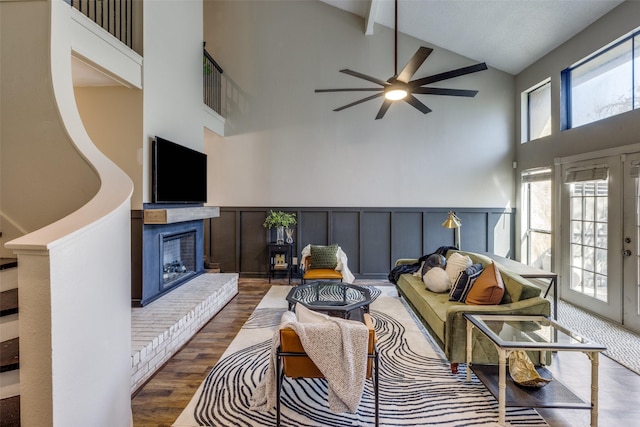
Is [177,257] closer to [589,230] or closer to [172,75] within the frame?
[172,75]

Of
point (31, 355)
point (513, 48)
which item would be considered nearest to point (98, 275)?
point (31, 355)

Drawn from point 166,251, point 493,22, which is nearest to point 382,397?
point 166,251

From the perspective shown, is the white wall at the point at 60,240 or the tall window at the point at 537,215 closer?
the white wall at the point at 60,240

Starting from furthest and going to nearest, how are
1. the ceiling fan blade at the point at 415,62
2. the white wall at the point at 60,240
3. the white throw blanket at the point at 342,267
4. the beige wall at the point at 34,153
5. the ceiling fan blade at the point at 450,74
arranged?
the white throw blanket at the point at 342,267 → the ceiling fan blade at the point at 450,74 → the ceiling fan blade at the point at 415,62 → the beige wall at the point at 34,153 → the white wall at the point at 60,240

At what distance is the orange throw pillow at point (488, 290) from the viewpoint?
2.80m

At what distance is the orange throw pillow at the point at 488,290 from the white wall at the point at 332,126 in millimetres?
3186

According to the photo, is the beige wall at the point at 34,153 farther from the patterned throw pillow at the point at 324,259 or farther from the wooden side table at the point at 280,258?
the wooden side table at the point at 280,258

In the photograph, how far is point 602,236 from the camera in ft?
13.4

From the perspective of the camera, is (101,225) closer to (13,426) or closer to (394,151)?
(13,426)

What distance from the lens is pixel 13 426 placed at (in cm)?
147

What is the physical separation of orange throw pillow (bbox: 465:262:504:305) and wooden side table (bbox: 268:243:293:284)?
11.0ft

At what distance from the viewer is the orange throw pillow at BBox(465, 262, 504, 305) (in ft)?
9.19

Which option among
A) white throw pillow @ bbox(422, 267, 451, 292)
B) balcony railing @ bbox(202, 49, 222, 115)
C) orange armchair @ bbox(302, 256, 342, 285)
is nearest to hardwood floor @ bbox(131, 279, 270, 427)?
orange armchair @ bbox(302, 256, 342, 285)

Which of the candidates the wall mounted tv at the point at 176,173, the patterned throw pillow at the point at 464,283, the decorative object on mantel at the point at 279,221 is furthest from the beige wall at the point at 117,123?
the patterned throw pillow at the point at 464,283
